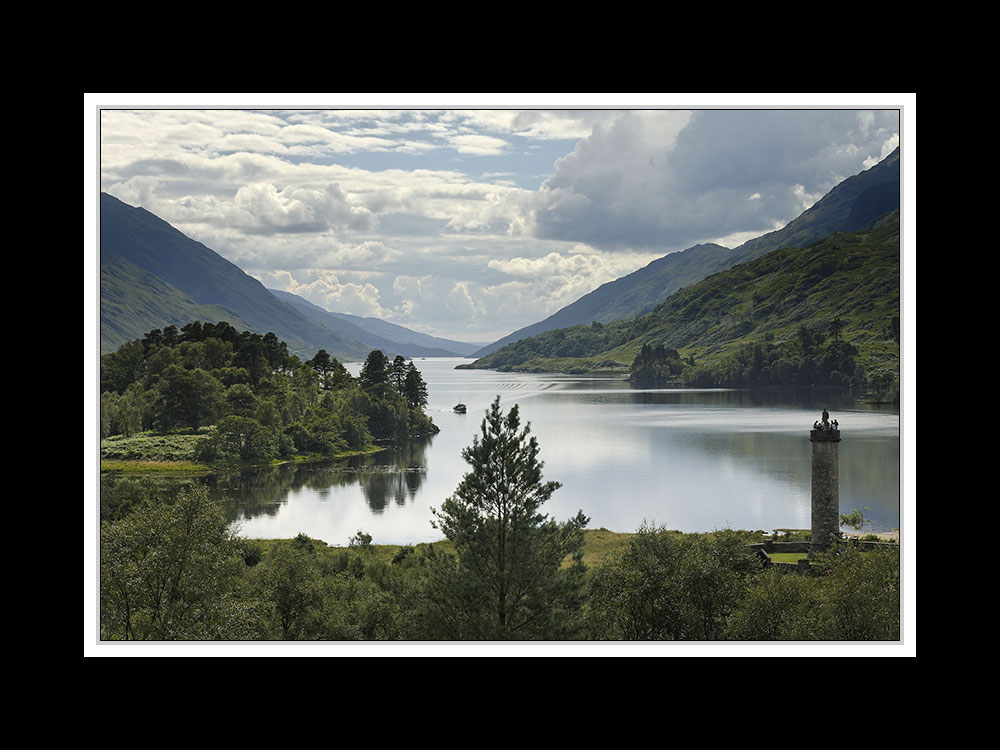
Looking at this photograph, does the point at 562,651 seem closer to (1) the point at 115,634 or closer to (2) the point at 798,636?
(2) the point at 798,636

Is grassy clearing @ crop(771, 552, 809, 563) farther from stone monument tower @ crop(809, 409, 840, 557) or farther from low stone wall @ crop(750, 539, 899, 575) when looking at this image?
stone monument tower @ crop(809, 409, 840, 557)

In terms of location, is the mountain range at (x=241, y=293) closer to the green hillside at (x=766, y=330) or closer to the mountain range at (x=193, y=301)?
the mountain range at (x=193, y=301)

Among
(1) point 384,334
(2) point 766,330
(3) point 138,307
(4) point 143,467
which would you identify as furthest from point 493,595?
(2) point 766,330

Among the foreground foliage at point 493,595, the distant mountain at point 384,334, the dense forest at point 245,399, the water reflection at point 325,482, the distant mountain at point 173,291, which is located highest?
the distant mountain at point 173,291

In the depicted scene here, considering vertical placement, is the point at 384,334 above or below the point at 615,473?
above

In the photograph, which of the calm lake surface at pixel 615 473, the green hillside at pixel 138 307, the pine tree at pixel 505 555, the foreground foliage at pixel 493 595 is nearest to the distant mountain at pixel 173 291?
the green hillside at pixel 138 307

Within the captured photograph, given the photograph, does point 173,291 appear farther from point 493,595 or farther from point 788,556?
point 788,556

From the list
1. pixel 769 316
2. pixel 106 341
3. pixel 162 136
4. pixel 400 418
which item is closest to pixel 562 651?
pixel 162 136

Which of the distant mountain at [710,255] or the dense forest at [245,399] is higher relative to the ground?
the distant mountain at [710,255]
